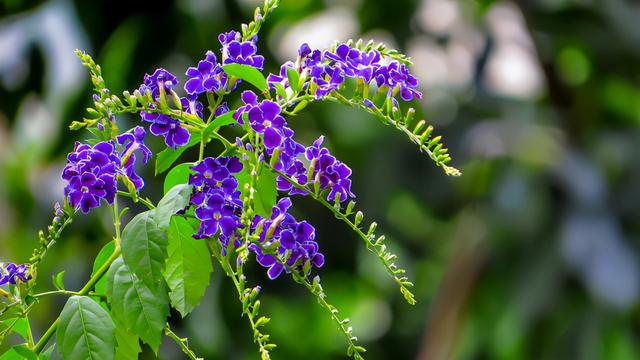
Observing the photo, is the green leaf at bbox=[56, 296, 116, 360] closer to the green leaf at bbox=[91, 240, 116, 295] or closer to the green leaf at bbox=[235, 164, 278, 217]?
the green leaf at bbox=[91, 240, 116, 295]

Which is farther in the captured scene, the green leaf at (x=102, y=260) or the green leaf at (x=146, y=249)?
the green leaf at (x=102, y=260)

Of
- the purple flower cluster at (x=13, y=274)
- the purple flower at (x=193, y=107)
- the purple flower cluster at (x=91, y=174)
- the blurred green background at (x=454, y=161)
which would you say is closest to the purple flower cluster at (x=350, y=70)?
the purple flower at (x=193, y=107)

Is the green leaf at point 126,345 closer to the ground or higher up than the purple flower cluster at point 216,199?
closer to the ground

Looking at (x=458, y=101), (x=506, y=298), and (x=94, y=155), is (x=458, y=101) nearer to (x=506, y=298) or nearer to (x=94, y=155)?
(x=506, y=298)

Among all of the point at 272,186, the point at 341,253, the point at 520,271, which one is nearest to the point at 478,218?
the point at 520,271

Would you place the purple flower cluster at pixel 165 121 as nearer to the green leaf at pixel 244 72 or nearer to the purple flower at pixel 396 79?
the green leaf at pixel 244 72

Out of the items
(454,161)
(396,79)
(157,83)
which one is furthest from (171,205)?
(454,161)

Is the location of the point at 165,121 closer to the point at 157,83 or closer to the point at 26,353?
the point at 157,83
